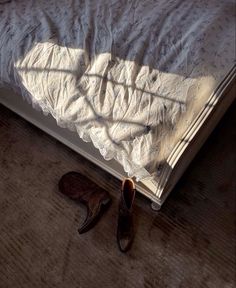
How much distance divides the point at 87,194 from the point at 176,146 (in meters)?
0.56

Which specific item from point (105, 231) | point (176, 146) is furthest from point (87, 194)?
point (176, 146)

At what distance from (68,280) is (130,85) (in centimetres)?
83

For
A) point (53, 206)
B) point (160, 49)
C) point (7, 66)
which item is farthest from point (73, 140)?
point (160, 49)

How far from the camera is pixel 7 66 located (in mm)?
1130

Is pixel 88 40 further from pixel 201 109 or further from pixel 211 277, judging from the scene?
pixel 211 277

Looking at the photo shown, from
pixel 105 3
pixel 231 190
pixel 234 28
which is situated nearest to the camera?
pixel 234 28

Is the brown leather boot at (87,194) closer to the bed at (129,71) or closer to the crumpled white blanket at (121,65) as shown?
the bed at (129,71)

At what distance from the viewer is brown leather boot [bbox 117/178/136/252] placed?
45.5 inches

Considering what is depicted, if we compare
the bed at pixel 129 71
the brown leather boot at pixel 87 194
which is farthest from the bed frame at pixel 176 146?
the brown leather boot at pixel 87 194

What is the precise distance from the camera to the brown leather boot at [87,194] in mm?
1244

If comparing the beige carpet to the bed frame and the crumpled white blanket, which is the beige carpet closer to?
the bed frame

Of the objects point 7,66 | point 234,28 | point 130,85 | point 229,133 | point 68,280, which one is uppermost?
point 234,28

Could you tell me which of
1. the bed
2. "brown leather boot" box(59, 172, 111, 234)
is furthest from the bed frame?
"brown leather boot" box(59, 172, 111, 234)

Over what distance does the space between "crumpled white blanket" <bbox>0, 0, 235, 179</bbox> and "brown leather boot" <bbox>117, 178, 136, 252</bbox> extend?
0.17m
